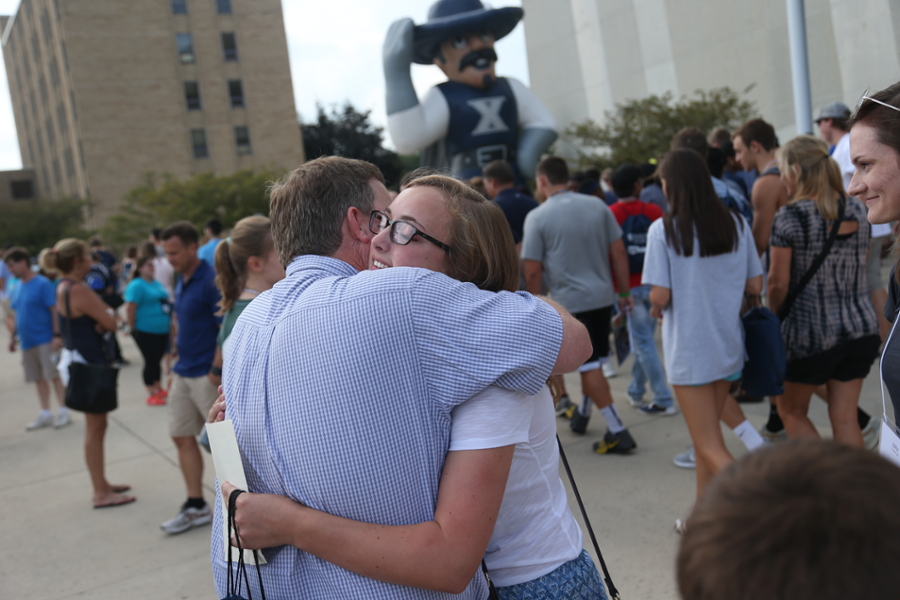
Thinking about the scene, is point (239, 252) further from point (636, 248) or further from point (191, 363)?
point (636, 248)

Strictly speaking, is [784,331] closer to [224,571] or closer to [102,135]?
[224,571]

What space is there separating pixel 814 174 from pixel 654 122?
14.8 m

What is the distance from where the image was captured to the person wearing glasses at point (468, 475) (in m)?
1.26

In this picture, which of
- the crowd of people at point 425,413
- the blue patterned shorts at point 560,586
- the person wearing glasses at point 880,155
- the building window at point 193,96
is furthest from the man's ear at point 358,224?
the building window at point 193,96

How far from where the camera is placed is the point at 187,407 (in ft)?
14.3

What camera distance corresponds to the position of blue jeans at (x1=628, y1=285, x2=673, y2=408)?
5539 mm

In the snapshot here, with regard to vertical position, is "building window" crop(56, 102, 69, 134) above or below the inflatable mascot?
above

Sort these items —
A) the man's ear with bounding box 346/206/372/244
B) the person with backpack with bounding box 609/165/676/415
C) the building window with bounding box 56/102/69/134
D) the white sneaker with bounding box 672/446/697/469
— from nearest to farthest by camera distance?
the man's ear with bounding box 346/206/372/244 < the white sneaker with bounding box 672/446/697/469 < the person with backpack with bounding box 609/165/676/415 < the building window with bounding box 56/102/69/134

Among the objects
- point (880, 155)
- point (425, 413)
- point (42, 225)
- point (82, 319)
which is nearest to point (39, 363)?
point (82, 319)

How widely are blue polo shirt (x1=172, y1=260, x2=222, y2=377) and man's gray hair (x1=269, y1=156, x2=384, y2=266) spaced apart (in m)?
2.95

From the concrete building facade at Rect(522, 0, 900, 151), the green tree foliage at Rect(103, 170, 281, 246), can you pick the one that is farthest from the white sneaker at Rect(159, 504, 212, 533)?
the green tree foliage at Rect(103, 170, 281, 246)

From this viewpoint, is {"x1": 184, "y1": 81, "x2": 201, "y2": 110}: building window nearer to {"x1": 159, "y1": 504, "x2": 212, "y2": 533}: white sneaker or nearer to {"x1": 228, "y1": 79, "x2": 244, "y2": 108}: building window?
{"x1": 228, "y1": 79, "x2": 244, "y2": 108}: building window

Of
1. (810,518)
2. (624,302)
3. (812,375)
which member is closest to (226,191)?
(624,302)

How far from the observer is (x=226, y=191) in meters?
29.5
